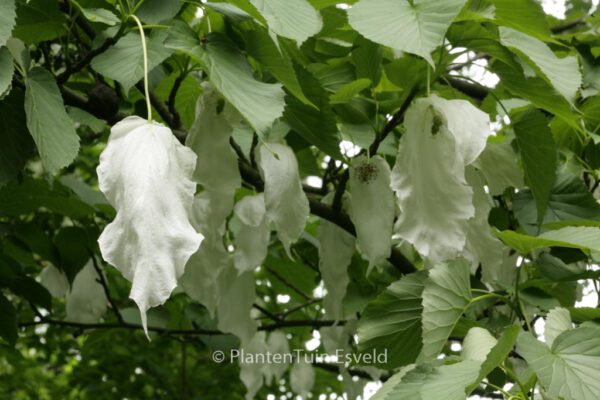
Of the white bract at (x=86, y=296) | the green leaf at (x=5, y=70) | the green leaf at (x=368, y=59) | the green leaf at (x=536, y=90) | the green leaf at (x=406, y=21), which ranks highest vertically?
the green leaf at (x=406, y=21)

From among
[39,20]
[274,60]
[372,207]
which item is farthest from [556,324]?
[39,20]

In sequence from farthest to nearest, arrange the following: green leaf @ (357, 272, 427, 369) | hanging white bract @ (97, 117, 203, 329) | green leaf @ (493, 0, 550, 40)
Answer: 1. green leaf @ (357, 272, 427, 369)
2. green leaf @ (493, 0, 550, 40)
3. hanging white bract @ (97, 117, 203, 329)

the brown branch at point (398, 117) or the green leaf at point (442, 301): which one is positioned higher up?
the brown branch at point (398, 117)

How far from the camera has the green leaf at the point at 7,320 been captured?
145 cm

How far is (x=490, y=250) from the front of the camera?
3.77 feet

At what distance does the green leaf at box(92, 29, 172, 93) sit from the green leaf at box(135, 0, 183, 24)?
0.07 feet

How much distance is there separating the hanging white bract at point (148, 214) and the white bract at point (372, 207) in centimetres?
40

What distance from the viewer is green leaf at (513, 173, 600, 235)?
126cm

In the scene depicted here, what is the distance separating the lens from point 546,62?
103 cm

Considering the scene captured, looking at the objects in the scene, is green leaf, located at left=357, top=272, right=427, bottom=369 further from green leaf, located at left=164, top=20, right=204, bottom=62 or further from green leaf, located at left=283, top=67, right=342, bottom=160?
green leaf, located at left=164, top=20, right=204, bottom=62

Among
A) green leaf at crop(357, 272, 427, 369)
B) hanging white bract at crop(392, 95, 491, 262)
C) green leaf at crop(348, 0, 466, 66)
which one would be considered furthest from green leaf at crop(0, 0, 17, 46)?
green leaf at crop(357, 272, 427, 369)

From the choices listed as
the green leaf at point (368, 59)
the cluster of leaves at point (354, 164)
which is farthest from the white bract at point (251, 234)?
the green leaf at point (368, 59)

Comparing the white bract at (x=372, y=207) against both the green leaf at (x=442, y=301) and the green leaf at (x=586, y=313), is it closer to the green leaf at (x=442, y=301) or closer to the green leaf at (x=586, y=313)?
the green leaf at (x=442, y=301)

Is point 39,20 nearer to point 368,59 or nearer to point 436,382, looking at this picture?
point 368,59
